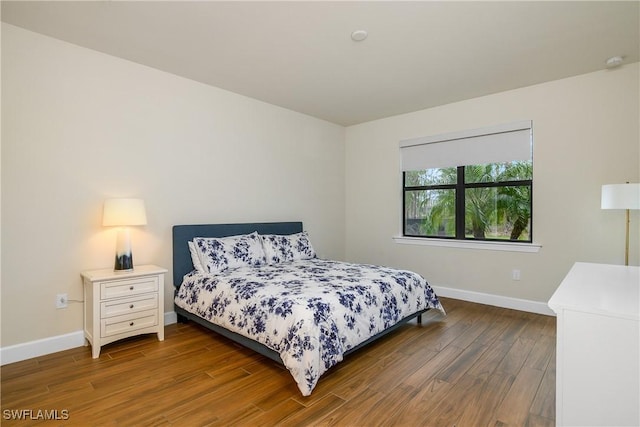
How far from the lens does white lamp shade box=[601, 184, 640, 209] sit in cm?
242

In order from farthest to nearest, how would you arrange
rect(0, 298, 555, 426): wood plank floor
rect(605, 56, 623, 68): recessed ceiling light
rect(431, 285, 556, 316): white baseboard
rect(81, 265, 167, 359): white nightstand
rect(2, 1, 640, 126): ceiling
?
rect(431, 285, 556, 316): white baseboard → rect(605, 56, 623, 68): recessed ceiling light → rect(81, 265, 167, 359): white nightstand → rect(2, 1, 640, 126): ceiling → rect(0, 298, 555, 426): wood plank floor

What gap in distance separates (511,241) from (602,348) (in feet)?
9.40

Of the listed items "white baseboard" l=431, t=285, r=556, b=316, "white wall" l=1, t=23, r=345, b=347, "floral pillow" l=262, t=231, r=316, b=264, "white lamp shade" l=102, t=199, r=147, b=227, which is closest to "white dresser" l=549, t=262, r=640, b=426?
"white baseboard" l=431, t=285, r=556, b=316

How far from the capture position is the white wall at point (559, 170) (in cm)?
316

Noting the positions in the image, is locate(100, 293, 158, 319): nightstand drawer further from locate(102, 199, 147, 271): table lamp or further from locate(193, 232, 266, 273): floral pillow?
locate(193, 232, 266, 273): floral pillow

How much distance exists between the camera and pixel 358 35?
256 centimetres

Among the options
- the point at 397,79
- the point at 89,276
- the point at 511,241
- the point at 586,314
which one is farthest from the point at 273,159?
the point at 586,314

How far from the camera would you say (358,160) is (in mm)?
5223

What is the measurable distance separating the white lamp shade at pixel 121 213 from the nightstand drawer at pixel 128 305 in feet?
2.05

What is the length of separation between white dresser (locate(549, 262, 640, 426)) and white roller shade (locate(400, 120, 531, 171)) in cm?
277

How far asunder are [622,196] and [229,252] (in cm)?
336

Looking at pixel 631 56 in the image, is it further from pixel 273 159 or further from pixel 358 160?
pixel 273 159

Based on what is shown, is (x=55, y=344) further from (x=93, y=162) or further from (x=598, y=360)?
(x=598, y=360)

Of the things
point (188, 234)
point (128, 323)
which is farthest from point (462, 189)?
point (128, 323)
